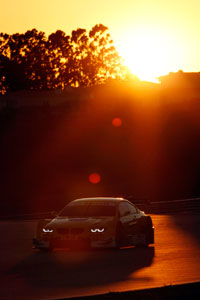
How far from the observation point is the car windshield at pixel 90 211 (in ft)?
72.1

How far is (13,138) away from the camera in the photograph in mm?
86562

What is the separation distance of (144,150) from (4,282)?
235ft

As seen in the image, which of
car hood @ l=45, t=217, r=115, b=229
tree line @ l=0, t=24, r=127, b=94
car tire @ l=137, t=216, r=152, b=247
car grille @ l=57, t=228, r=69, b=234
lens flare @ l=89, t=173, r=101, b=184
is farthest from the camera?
tree line @ l=0, t=24, r=127, b=94

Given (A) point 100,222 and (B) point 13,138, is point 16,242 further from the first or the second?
(B) point 13,138

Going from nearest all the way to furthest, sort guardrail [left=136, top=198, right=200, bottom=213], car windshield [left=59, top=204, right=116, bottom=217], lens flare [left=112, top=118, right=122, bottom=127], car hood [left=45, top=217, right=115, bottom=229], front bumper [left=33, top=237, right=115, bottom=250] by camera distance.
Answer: front bumper [left=33, top=237, right=115, bottom=250]
car hood [left=45, top=217, right=115, bottom=229]
car windshield [left=59, top=204, right=116, bottom=217]
guardrail [left=136, top=198, right=200, bottom=213]
lens flare [left=112, top=118, right=122, bottom=127]

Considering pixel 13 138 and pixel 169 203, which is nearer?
pixel 169 203

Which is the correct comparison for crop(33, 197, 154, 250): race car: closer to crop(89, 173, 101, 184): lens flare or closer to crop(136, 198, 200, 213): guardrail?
crop(136, 198, 200, 213): guardrail

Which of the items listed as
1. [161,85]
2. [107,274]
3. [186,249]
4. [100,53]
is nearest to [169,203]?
[186,249]

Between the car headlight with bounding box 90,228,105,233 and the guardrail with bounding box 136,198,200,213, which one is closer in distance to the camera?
the car headlight with bounding box 90,228,105,233

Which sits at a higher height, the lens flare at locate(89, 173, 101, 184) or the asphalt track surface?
the asphalt track surface

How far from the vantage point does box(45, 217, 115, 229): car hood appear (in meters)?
21.2

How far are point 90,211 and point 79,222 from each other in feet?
2.96

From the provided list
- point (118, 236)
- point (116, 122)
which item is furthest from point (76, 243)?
point (116, 122)

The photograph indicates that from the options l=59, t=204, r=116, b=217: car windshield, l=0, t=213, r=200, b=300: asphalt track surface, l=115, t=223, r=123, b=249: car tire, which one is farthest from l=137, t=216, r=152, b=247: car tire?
l=59, t=204, r=116, b=217: car windshield
